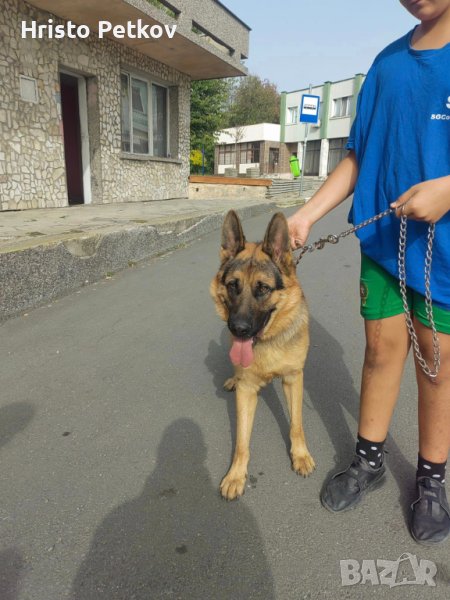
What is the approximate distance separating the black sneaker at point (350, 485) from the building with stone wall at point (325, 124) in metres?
39.7

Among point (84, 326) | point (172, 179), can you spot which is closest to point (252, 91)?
point (172, 179)

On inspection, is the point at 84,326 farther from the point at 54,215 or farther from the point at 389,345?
the point at 54,215

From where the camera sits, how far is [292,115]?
146 feet

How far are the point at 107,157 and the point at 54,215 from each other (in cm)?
396

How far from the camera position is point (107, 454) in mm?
2514

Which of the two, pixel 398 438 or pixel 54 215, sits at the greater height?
pixel 54 215

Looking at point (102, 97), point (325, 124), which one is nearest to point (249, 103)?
point (325, 124)

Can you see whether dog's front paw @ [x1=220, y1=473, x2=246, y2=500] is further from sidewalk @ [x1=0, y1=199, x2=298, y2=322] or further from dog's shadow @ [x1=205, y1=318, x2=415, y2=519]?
sidewalk @ [x1=0, y1=199, x2=298, y2=322]

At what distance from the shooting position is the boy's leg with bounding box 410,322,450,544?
1.90m

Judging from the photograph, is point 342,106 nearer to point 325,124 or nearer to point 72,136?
point 325,124

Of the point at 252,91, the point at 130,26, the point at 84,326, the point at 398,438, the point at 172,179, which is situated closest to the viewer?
the point at 398,438

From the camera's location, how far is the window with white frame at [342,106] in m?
39.5

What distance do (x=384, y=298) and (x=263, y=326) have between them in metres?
0.73

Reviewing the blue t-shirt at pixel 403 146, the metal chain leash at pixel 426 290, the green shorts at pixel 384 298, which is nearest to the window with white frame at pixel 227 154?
the blue t-shirt at pixel 403 146
